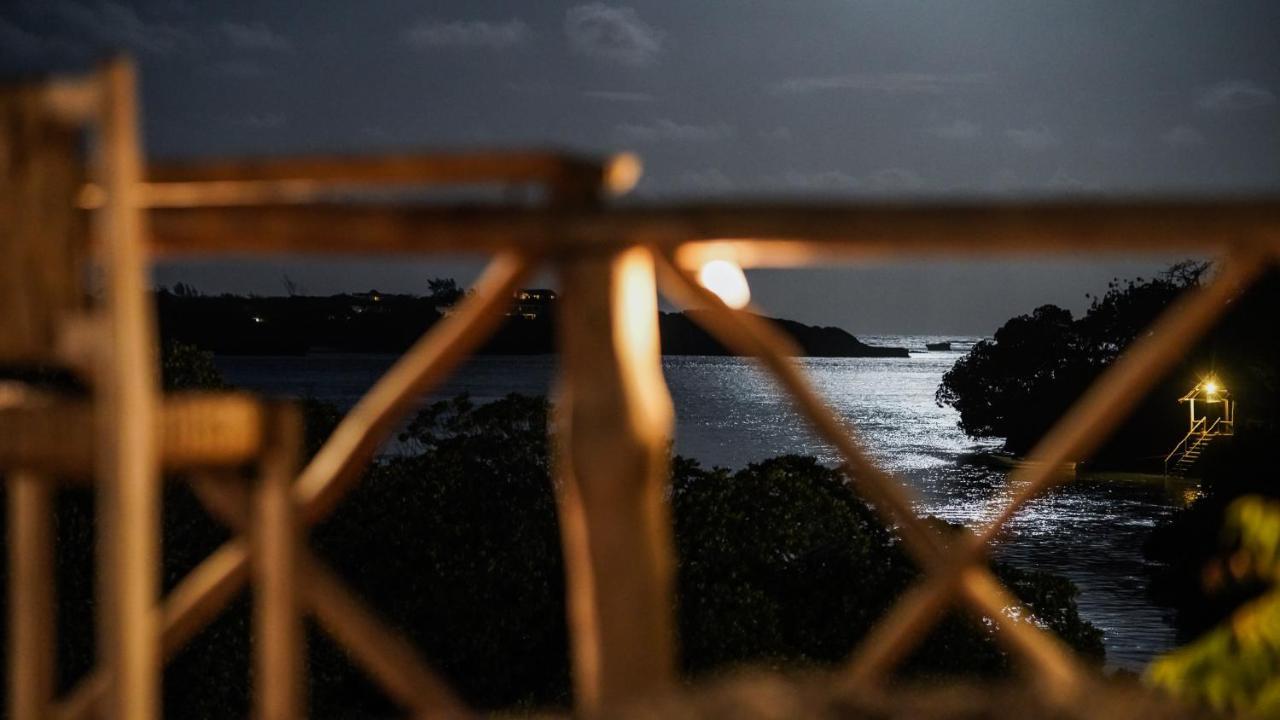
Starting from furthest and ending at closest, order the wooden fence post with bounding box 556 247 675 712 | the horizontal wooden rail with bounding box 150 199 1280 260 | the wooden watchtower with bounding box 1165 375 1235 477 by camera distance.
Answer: the wooden watchtower with bounding box 1165 375 1235 477
the wooden fence post with bounding box 556 247 675 712
the horizontal wooden rail with bounding box 150 199 1280 260

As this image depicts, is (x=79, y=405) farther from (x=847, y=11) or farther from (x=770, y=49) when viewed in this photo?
(x=847, y=11)

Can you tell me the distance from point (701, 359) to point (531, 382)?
5038 cm

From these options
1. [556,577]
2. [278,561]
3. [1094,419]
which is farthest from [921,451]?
[278,561]

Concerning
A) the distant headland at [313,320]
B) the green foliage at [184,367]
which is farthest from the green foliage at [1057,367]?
the green foliage at [184,367]

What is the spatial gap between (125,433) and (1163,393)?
151 ft

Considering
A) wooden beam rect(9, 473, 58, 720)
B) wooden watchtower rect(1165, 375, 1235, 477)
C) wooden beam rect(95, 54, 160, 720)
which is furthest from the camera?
wooden watchtower rect(1165, 375, 1235, 477)

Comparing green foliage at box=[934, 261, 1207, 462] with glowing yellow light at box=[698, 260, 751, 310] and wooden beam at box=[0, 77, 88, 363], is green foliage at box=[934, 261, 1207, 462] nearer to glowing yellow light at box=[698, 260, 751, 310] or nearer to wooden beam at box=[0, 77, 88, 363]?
glowing yellow light at box=[698, 260, 751, 310]

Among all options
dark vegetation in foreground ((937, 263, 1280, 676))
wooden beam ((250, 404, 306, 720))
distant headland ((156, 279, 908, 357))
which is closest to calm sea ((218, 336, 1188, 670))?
dark vegetation in foreground ((937, 263, 1280, 676))

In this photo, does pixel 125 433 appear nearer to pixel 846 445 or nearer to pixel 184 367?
pixel 846 445

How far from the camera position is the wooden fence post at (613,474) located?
198cm

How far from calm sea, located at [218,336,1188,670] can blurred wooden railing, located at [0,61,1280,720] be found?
32.2 ft

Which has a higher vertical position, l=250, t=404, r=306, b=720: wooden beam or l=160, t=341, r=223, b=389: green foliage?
l=160, t=341, r=223, b=389: green foliage

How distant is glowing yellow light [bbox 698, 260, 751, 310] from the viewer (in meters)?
2.09

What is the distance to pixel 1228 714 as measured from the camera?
5.68 feet
